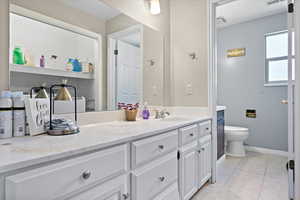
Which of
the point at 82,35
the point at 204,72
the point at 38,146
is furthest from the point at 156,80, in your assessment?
the point at 38,146

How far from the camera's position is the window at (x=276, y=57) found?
3.16m

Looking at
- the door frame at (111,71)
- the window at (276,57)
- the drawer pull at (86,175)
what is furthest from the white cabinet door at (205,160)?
the window at (276,57)

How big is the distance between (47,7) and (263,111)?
3574mm

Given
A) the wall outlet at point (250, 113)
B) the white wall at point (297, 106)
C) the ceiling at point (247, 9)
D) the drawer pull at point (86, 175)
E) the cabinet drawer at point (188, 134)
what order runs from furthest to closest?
1. the wall outlet at point (250, 113)
2. the ceiling at point (247, 9)
3. the white wall at point (297, 106)
4. the cabinet drawer at point (188, 134)
5. the drawer pull at point (86, 175)

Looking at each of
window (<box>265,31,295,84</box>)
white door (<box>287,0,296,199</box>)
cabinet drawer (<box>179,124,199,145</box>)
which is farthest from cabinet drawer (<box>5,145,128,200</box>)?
window (<box>265,31,295,84</box>)

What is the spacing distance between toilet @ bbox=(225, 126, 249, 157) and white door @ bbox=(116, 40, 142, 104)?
2002 millimetres

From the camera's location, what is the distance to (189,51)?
2.29 meters

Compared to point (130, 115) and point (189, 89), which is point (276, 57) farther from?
point (130, 115)

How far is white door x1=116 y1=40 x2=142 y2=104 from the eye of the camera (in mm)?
1730

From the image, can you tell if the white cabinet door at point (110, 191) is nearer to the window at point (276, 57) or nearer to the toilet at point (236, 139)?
the toilet at point (236, 139)

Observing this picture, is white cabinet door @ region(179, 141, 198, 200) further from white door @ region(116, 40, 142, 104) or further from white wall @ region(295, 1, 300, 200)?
white wall @ region(295, 1, 300, 200)

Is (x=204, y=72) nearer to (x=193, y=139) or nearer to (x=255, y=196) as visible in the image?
(x=193, y=139)

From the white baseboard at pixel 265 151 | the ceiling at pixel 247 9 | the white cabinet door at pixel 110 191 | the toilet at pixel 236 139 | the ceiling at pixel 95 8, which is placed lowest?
the white baseboard at pixel 265 151

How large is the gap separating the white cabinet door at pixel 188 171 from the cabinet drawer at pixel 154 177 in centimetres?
12
